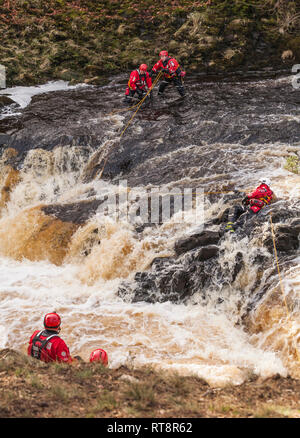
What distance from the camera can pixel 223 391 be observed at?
15.8ft

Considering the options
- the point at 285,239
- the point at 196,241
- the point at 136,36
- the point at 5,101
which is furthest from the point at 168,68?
the point at 285,239

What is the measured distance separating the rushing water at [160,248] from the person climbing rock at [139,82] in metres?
0.65

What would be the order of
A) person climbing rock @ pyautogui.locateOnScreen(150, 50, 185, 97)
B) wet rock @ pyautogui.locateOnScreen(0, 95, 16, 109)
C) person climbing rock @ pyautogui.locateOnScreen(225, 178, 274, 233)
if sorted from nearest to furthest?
person climbing rock @ pyautogui.locateOnScreen(225, 178, 274, 233) → person climbing rock @ pyautogui.locateOnScreen(150, 50, 185, 97) → wet rock @ pyautogui.locateOnScreen(0, 95, 16, 109)

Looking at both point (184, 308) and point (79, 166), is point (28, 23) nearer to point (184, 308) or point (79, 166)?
point (79, 166)

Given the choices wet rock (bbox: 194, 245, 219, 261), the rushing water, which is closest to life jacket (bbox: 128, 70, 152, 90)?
the rushing water

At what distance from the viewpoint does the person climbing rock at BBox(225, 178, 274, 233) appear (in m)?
8.16

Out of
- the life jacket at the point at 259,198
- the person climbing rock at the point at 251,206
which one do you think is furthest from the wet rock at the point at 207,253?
the life jacket at the point at 259,198

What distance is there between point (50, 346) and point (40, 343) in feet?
0.52

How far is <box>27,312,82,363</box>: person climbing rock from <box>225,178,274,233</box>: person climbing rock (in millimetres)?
3797

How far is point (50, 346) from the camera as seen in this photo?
548 centimetres

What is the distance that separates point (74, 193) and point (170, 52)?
33.9 ft

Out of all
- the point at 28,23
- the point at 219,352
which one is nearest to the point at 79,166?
the point at 219,352

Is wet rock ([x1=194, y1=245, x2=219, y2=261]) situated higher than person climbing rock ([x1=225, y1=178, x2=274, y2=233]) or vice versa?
person climbing rock ([x1=225, y1=178, x2=274, y2=233])

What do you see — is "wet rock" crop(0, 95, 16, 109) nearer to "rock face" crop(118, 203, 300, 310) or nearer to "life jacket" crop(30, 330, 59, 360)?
"rock face" crop(118, 203, 300, 310)
